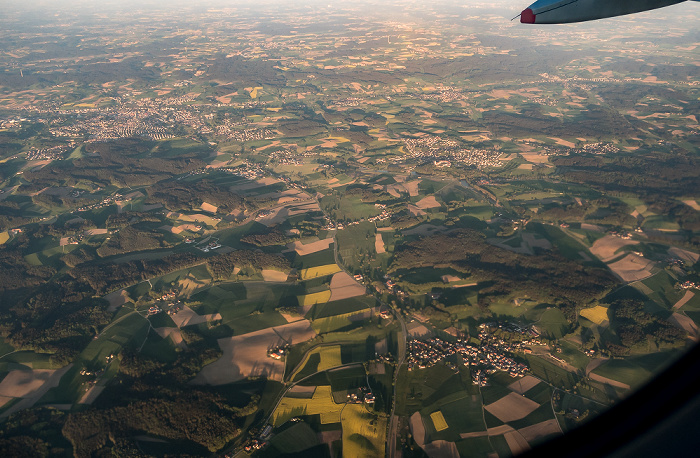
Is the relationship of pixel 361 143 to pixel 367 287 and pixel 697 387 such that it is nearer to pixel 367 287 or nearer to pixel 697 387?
pixel 367 287

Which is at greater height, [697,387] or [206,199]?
[697,387]

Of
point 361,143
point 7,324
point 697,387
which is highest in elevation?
point 697,387

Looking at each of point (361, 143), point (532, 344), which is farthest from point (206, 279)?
point (361, 143)

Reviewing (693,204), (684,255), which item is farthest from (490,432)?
(693,204)

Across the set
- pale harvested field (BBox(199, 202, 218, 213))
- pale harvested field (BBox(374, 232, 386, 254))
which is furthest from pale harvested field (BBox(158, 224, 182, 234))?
pale harvested field (BBox(374, 232, 386, 254))

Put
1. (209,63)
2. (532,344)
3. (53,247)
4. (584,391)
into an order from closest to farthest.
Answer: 1. (584,391)
2. (532,344)
3. (53,247)
4. (209,63)

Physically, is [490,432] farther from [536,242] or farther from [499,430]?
[536,242]
